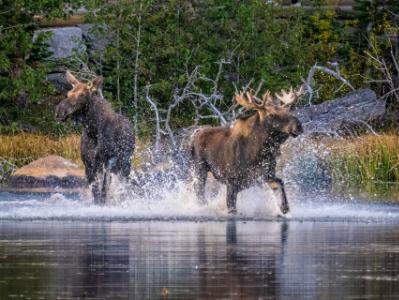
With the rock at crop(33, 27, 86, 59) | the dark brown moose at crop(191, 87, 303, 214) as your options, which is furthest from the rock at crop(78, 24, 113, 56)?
the dark brown moose at crop(191, 87, 303, 214)

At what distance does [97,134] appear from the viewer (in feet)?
78.1

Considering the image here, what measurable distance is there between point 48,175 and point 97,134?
6.54 m

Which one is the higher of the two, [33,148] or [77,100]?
[33,148]

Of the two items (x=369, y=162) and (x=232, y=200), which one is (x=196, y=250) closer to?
(x=232, y=200)

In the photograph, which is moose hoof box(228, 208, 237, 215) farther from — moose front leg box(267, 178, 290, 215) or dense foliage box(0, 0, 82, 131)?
dense foliage box(0, 0, 82, 131)

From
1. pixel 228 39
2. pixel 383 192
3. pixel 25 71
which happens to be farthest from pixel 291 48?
pixel 383 192

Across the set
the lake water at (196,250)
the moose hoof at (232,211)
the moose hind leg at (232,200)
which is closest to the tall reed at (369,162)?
the lake water at (196,250)

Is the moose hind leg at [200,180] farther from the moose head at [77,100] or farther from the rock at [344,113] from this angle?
the rock at [344,113]

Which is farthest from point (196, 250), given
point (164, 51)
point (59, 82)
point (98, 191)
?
point (59, 82)

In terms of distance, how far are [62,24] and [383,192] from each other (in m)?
16.0

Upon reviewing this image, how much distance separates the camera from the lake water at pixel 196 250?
12.5 metres

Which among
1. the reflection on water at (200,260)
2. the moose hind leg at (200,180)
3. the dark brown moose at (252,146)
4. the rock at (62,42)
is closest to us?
the reflection on water at (200,260)

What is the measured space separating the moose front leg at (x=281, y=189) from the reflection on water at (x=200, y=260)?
3.50ft

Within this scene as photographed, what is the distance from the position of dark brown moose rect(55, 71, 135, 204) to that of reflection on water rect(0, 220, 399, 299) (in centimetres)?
390
